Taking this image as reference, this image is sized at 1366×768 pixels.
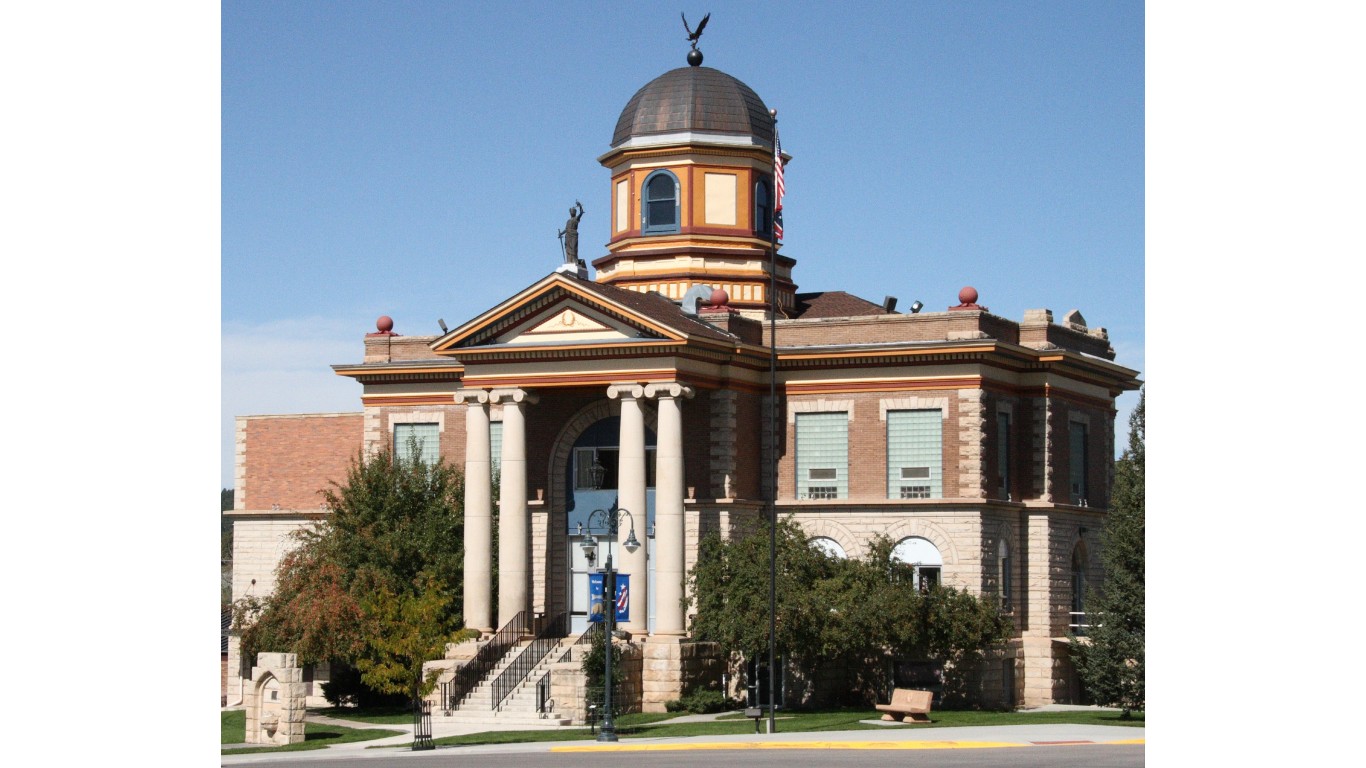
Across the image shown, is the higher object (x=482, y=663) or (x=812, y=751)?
(x=482, y=663)

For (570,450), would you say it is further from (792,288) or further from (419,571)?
(792,288)

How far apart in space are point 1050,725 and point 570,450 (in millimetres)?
16126

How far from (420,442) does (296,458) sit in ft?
22.4

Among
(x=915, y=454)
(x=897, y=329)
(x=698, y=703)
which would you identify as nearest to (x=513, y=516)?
(x=698, y=703)

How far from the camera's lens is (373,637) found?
48500mm

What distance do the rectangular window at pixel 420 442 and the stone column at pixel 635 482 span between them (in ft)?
28.0

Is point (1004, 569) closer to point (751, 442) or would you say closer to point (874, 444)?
point (874, 444)

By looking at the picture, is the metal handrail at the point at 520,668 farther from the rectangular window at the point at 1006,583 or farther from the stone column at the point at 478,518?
the rectangular window at the point at 1006,583

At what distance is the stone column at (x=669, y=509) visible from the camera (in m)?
51.9

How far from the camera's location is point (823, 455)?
54.8 meters

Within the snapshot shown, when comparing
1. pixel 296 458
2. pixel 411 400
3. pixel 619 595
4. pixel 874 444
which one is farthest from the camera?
pixel 296 458

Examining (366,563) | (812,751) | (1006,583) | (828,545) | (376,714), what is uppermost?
(828,545)

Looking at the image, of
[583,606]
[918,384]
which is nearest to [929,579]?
[918,384]
